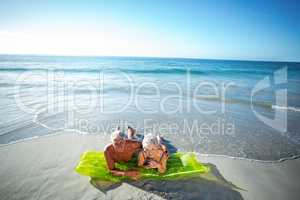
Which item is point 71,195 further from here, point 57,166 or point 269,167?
point 269,167

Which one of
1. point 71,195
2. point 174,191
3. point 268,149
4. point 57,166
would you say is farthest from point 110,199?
point 268,149

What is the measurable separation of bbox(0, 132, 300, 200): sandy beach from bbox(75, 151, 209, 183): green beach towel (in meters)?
0.18

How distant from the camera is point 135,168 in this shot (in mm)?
2986

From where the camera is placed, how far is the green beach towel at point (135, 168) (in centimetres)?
286

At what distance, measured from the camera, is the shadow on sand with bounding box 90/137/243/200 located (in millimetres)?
2752

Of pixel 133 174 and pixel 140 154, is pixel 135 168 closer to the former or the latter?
pixel 133 174

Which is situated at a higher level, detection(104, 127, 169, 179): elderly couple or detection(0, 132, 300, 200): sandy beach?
detection(104, 127, 169, 179): elderly couple

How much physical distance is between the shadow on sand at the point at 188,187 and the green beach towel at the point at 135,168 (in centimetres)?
10

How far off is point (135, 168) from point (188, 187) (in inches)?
36.7

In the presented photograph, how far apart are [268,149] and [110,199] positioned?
3971 millimetres

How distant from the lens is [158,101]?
344 inches

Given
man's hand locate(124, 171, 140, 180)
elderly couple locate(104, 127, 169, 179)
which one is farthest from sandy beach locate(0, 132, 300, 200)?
elderly couple locate(104, 127, 169, 179)

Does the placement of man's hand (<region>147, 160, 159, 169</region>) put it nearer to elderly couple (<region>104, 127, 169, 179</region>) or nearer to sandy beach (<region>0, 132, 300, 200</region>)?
elderly couple (<region>104, 127, 169, 179</region>)

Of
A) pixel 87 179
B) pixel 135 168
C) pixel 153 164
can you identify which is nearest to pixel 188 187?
pixel 153 164
